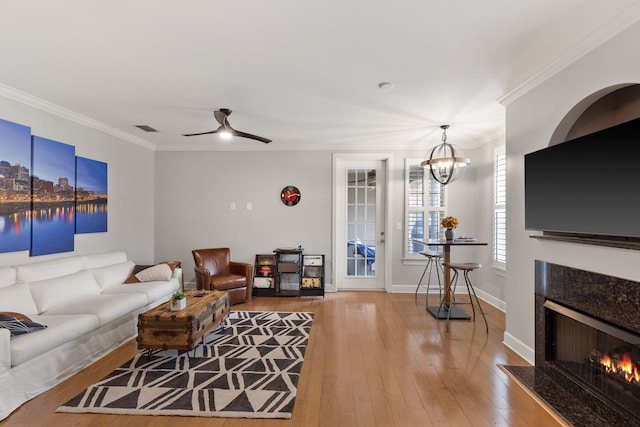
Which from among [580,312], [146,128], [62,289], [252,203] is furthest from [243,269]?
[580,312]

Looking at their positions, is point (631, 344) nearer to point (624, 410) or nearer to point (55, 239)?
point (624, 410)

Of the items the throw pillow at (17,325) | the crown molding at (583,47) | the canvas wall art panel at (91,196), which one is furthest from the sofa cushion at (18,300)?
the crown molding at (583,47)

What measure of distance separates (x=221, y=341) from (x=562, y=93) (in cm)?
389

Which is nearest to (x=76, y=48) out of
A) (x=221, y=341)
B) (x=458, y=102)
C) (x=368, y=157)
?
(x=221, y=341)

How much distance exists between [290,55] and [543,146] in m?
2.29

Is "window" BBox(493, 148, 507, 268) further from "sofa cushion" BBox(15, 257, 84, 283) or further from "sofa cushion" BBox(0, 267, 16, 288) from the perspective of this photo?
"sofa cushion" BBox(0, 267, 16, 288)

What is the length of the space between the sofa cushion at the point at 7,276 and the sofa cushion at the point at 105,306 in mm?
430

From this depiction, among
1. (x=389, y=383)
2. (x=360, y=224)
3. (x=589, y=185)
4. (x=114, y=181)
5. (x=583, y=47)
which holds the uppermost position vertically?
(x=583, y=47)

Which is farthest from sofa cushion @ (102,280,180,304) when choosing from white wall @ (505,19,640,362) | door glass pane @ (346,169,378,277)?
white wall @ (505,19,640,362)

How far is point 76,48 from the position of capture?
2.43 m

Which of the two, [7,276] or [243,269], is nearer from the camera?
[7,276]

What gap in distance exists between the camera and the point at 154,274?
170 inches

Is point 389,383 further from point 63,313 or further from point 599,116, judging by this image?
point 63,313

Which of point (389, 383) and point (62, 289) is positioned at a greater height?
point (62, 289)
